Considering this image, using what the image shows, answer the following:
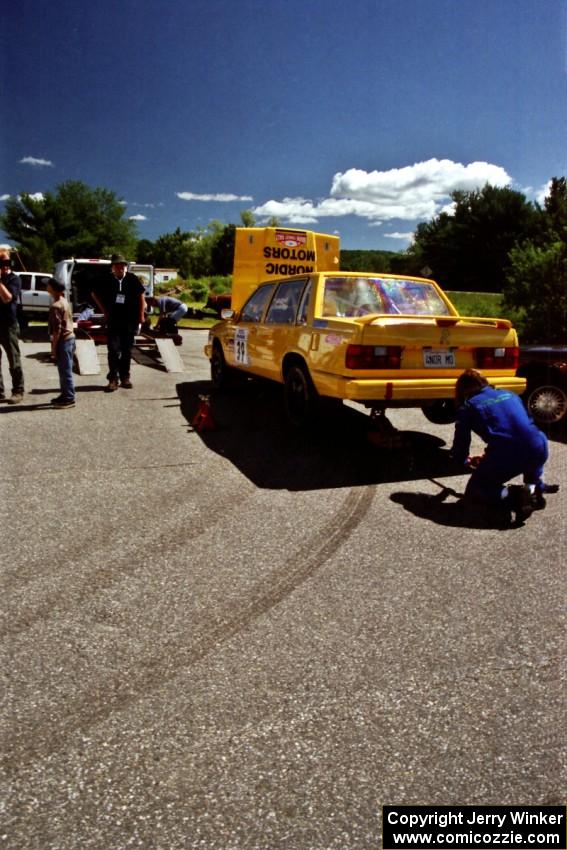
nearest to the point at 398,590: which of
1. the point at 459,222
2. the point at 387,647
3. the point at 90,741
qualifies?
the point at 387,647

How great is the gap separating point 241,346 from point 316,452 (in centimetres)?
250

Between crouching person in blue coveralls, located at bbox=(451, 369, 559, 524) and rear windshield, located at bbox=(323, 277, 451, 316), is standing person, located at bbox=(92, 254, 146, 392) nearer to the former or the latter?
rear windshield, located at bbox=(323, 277, 451, 316)

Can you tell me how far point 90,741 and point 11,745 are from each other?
28 cm

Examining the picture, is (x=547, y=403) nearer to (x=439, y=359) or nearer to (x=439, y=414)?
(x=439, y=414)

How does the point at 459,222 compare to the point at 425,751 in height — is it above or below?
above

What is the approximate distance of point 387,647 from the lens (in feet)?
8.97

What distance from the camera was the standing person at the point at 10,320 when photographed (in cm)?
765

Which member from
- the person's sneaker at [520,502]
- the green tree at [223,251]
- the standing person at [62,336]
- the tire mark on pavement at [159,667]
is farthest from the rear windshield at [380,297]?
the green tree at [223,251]

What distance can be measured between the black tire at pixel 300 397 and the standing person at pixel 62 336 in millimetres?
3010

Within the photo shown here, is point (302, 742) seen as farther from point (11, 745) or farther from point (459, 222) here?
point (459, 222)

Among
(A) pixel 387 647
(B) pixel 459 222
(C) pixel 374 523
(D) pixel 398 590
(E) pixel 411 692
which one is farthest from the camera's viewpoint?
(B) pixel 459 222

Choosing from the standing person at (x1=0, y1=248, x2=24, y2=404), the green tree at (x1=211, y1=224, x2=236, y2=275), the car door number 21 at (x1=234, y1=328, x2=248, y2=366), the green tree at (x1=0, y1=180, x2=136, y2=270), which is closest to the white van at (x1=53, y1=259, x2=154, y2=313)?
the standing person at (x1=0, y1=248, x2=24, y2=404)

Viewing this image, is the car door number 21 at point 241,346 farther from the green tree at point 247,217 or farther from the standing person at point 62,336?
the green tree at point 247,217

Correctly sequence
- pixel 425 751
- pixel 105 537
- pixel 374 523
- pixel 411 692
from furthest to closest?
pixel 374 523 → pixel 105 537 → pixel 411 692 → pixel 425 751
